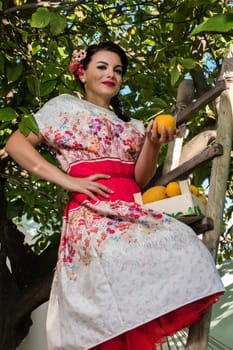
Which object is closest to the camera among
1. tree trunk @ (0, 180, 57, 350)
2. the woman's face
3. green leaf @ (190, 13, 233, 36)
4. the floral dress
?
green leaf @ (190, 13, 233, 36)

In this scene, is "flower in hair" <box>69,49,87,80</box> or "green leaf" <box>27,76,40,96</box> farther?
"green leaf" <box>27,76,40,96</box>

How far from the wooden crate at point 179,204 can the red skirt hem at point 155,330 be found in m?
0.22

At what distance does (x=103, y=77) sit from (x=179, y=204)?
0.41 metres

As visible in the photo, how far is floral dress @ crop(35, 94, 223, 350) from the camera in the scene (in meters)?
1.32

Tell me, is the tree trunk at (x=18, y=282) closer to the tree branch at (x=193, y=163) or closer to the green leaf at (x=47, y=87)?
the green leaf at (x=47, y=87)

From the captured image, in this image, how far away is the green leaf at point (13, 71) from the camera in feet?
6.79

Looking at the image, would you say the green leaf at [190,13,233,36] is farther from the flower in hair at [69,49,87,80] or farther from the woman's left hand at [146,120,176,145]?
the flower in hair at [69,49,87,80]

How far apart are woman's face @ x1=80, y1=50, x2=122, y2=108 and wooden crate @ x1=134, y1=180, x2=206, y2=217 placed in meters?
0.31

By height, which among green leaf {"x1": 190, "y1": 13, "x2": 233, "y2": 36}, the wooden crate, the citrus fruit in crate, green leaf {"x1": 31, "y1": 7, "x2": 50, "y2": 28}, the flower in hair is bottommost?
the wooden crate

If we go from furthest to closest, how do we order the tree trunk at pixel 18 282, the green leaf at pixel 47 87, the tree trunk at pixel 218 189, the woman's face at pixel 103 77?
the tree trunk at pixel 18 282, the green leaf at pixel 47 87, the woman's face at pixel 103 77, the tree trunk at pixel 218 189

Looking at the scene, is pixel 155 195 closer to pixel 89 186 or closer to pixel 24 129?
pixel 89 186

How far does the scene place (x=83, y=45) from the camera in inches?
103

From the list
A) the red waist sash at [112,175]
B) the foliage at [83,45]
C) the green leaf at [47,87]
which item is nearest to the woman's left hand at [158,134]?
the red waist sash at [112,175]

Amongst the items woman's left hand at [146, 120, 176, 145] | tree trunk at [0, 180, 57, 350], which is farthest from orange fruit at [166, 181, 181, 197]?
tree trunk at [0, 180, 57, 350]
